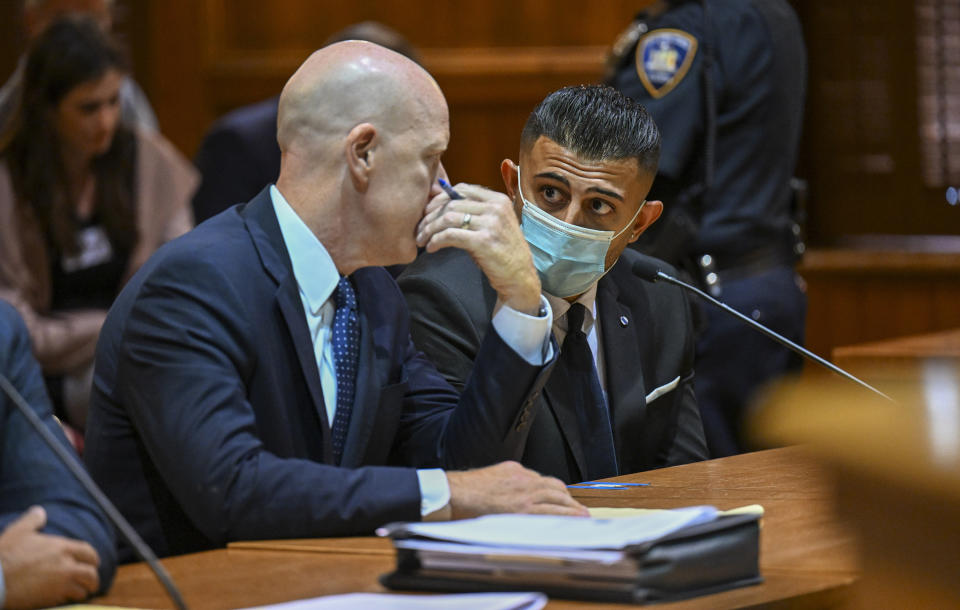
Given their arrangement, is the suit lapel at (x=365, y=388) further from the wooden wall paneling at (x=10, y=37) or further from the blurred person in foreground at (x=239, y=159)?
the wooden wall paneling at (x=10, y=37)

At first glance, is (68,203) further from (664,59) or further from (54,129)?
(664,59)

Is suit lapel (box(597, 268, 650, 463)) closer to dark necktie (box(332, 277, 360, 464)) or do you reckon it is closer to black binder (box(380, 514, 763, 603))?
dark necktie (box(332, 277, 360, 464))

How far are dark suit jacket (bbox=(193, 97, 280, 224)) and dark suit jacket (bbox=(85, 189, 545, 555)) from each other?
79.2 inches

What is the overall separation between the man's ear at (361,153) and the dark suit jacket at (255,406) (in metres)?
0.14

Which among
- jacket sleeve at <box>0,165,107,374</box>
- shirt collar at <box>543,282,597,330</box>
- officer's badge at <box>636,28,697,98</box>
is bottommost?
jacket sleeve at <box>0,165,107,374</box>

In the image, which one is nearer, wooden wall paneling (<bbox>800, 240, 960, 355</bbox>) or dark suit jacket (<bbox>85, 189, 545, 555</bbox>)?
dark suit jacket (<bbox>85, 189, 545, 555</bbox>)

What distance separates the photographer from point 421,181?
2168 mm

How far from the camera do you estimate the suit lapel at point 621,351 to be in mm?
2508

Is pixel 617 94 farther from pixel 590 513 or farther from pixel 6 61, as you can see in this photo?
pixel 6 61

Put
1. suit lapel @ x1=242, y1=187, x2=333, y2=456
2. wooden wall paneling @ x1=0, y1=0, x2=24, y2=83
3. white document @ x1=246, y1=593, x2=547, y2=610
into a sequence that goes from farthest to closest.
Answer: wooden wall paneling @ x1=0, y1=0, x2=24, y2=83
suit lapel @ x1=242, y1=187, x2=333, y2=456
white document @ x1=246, y1=593, x2=547, y2=610

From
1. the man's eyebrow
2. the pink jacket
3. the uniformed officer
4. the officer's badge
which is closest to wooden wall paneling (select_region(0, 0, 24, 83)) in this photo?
the pink jacket

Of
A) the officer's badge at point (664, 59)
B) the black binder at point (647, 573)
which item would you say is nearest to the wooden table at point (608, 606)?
the black binder at point (647, 573)

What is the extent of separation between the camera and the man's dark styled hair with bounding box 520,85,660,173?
2541 mm

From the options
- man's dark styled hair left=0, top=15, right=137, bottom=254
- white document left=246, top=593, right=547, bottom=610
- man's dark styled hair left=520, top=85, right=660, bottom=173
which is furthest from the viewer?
man's dark styled hair left=0, top=15, right=137, bottom=254
